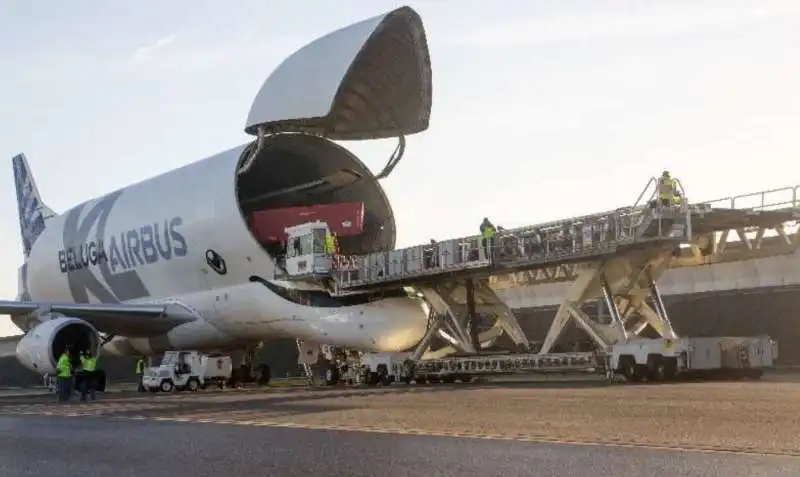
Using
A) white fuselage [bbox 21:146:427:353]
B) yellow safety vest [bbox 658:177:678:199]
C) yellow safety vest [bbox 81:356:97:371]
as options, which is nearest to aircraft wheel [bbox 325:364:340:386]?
white fuselage [bbox 21:146:427:353]

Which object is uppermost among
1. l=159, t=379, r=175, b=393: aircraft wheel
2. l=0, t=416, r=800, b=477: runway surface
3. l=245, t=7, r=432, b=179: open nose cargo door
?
l=245, t=7, r=432, b=179: open nose cargo door

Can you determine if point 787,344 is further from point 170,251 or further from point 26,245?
point 26,245

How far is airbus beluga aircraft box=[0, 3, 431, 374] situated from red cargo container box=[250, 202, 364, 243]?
0.49 meters

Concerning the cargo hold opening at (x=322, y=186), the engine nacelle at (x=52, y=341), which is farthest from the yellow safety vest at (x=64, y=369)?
the cargo hold opening at (x=322, y=186)

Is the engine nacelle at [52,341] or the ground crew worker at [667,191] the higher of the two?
the ground crew worker at [667,191]

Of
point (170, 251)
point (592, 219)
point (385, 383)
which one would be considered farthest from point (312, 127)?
point (592, 219)

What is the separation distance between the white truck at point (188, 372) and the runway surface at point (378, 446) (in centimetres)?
1721

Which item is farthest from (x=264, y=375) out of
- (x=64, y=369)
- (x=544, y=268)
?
(x=544, y=268)

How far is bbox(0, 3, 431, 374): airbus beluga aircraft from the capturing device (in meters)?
30.7

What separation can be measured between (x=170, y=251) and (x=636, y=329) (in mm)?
17046

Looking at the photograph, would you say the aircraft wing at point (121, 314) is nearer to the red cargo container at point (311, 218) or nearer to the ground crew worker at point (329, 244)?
the red cargo container at point (311, 218)

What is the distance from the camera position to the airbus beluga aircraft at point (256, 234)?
3069 centimetres

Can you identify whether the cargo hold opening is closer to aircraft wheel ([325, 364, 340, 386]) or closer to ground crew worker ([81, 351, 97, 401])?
aircraft wheel ([325, 364, 340, 386])

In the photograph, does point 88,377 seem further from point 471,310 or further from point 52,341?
point 471,310
